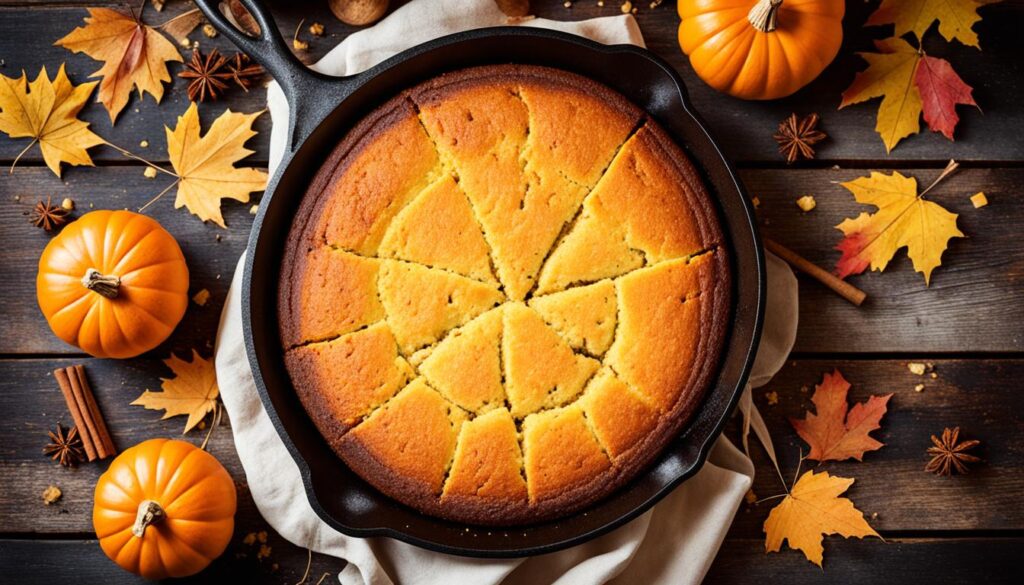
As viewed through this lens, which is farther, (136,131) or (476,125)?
(136,131)

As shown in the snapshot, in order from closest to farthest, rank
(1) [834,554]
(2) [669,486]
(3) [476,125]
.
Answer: (2) [669,486] → (3) [476,125] → (1) [834,554]

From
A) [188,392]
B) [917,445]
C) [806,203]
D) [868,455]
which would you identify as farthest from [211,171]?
[917,445]

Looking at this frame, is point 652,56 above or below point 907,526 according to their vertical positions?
above

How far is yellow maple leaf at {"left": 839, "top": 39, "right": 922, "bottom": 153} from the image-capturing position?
10.3 feet

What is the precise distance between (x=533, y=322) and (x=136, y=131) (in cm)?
181

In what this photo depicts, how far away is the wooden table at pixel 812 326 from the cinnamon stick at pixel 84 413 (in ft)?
0.21

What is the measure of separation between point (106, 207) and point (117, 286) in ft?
1.84

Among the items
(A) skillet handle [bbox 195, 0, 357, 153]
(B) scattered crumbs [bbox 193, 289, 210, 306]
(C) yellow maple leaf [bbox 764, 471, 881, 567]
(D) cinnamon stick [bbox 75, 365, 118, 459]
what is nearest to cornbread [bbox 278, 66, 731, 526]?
(A) skillet handle [bbox 195, 0, 357, 153]

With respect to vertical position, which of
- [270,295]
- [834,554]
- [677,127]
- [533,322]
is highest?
[677,127]

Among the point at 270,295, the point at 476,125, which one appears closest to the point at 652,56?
the point at 476,125

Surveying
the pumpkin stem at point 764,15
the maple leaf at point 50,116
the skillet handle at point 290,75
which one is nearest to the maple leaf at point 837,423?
the pumpkin stem at point 764,15

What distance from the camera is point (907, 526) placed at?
3111mm

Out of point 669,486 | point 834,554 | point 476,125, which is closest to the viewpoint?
point 669,486

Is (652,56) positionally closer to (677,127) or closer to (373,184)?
(677,127)
